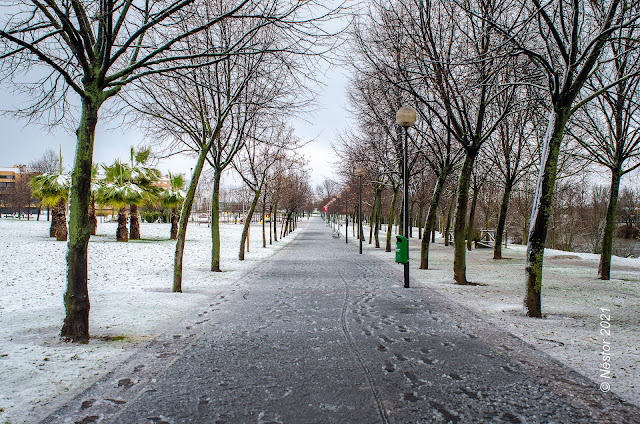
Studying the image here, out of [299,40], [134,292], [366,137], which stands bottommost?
[134,292]

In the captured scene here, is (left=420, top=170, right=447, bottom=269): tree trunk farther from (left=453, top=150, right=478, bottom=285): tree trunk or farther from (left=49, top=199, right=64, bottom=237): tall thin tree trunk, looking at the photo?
(left=49, top=199, right=64, bottom=237): tall thin tree trunk

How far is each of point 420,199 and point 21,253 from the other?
1051 inches

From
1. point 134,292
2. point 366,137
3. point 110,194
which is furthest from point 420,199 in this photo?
point 134,292

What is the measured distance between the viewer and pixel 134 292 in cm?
882

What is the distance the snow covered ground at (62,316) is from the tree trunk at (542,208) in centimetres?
580

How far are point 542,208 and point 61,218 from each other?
2314cm

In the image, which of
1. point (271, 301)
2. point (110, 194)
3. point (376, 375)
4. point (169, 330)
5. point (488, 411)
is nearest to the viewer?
point (488, 411)

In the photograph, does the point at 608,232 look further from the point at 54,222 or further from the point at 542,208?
the point at 54,222

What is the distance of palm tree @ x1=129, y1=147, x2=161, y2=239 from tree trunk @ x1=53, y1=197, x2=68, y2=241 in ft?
13.0

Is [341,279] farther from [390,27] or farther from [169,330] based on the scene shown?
[390,27]

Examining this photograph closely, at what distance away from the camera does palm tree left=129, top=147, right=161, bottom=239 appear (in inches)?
1015

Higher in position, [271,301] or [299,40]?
[299,40]

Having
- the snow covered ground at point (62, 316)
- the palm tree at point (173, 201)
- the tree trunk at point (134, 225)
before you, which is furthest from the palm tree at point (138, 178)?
the snow covered ground at point (62, 316)

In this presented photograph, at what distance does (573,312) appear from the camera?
705 centimetres
